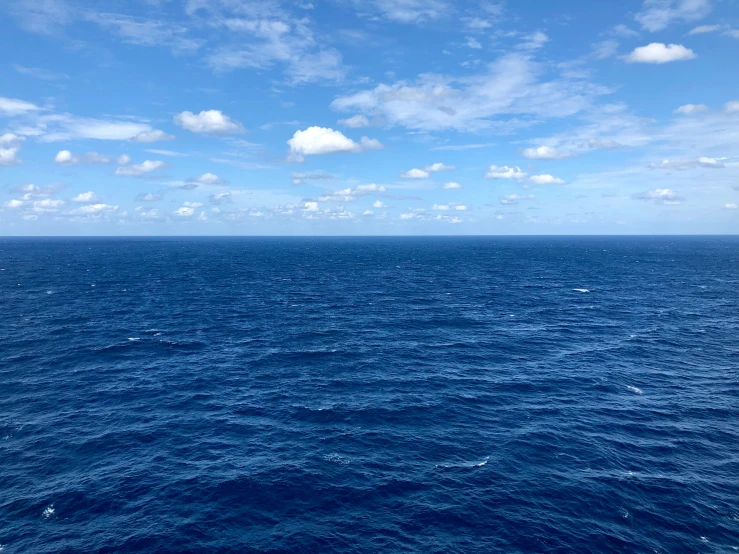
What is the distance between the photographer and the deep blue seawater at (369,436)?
5188 centimetres

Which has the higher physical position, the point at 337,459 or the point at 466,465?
the point at 337,459

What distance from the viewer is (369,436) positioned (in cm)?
7150

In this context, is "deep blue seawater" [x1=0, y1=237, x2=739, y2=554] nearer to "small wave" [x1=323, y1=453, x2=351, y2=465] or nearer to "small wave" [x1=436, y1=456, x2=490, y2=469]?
"small wave" [x1=323, y1=453, x2=351, y2=465]

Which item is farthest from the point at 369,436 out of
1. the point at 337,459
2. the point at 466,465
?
the point at 466,465

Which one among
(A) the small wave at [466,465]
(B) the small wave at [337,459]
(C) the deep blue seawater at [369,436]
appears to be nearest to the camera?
(C) the deep blue seawater at [369,436]

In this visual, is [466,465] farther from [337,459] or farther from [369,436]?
[337,459]

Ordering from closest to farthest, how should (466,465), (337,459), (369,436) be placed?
(466,465) < (337,459) < (369,436)

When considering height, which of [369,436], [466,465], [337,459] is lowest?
[466,465]

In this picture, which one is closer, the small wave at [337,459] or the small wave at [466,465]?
the small wave at [466,465]

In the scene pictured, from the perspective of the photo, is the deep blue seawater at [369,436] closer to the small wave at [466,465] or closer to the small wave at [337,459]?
the small wave at [337,459]

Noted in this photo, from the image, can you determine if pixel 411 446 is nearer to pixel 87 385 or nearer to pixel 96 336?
pixel 87 385

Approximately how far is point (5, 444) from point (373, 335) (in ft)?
264

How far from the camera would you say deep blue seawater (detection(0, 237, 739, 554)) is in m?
51.9

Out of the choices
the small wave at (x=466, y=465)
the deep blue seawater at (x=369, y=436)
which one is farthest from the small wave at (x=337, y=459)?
the small wave at (x=466, y=465)
